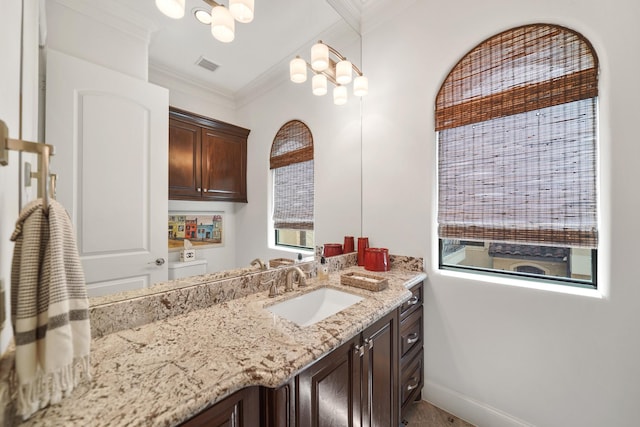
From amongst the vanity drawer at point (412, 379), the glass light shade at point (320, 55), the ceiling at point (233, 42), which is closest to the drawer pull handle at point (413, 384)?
the vanity drawer at point (412, 379)

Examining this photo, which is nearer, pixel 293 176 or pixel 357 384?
pixel 357 384

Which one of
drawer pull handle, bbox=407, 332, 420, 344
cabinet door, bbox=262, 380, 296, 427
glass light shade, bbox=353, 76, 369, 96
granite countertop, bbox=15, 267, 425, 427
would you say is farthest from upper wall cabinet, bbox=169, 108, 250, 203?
drawer pull handle, bbox=407, 332, 420, 344

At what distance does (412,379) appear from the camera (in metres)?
1.68

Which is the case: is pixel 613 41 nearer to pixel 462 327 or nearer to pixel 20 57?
pixel 462 327

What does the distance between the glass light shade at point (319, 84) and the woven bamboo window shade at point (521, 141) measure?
83 cm

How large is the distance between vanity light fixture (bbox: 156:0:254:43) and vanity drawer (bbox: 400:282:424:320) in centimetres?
172

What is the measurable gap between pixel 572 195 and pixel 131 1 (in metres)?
2.21

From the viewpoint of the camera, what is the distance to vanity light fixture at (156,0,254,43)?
963 millimetres

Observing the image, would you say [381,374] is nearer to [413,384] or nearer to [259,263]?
[413,384]

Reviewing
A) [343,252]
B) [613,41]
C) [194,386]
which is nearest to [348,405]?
[194,386]

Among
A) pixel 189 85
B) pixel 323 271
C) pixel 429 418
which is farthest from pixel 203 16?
pixel 429 418

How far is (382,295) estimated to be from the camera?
1.35 metres

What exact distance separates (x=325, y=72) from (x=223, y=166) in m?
1.16

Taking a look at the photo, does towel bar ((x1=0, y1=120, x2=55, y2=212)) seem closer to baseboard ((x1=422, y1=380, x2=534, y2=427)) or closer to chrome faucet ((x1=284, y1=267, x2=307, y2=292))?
chrome faucet ((x1=284, y1=267, x2=307, y2=292))
